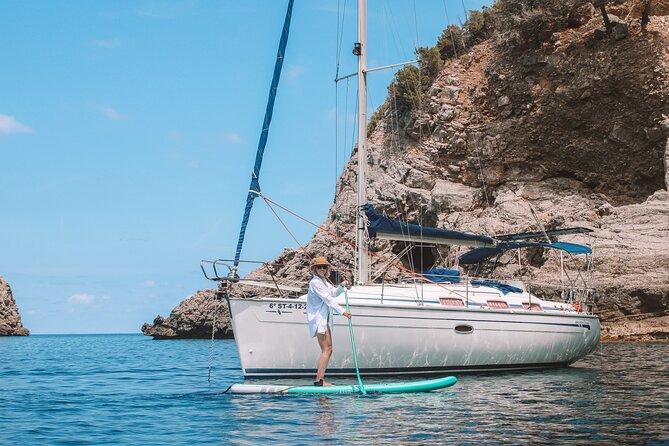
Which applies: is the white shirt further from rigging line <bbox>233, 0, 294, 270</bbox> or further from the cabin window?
the cabin window

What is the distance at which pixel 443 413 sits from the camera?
1032 centimetres

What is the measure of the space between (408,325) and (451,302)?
156 cm

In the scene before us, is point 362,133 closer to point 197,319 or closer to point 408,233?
point 408,233

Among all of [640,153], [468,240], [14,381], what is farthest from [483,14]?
[14,381]

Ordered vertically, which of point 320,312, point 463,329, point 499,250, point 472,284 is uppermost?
point 499,250

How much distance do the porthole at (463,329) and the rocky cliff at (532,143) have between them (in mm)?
18276

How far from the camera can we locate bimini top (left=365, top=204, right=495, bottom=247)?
18312 mm

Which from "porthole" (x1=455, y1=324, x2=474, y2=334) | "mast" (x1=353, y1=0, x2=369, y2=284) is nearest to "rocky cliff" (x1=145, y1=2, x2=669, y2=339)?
"mast" (x1=353, y1=0, x2=369, y2=284)

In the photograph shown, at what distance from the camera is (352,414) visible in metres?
10.1

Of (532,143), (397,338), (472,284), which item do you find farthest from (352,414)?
(532,143)

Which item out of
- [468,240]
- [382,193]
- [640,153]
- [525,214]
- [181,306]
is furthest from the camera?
[181,306]

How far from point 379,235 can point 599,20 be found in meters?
29.4

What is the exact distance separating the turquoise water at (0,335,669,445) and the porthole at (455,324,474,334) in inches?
41.3

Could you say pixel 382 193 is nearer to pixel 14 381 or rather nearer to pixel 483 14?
pixel 483 14
